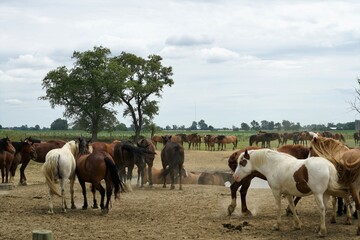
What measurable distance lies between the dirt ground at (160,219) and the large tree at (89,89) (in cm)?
3123

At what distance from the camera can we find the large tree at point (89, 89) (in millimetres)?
45750

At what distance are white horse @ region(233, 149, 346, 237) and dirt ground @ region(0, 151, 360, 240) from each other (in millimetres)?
666

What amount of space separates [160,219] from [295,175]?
3.22m

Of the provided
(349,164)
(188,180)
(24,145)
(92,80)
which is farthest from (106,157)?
(92,80)

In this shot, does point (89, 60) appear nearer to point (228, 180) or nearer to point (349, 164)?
point (228, 180)

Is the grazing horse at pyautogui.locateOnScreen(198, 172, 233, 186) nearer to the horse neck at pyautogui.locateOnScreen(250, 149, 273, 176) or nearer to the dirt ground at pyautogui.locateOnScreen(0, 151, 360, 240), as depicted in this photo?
the dirt ground at pyautogui.locateOnScreen(0, 151, 360, 240)

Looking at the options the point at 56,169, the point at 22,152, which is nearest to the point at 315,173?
the point at 56,169

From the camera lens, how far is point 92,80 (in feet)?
152

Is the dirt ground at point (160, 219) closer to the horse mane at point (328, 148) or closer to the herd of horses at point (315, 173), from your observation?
the herd of horses at point (315, 173)

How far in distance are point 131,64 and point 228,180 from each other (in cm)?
3294

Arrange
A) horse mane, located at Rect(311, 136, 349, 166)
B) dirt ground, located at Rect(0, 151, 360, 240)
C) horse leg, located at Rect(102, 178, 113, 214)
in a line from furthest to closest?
horse leg, located at Rect(102, 178, 113, 214)
horse mane, located at Rect(311, 136, 349, 166)
dirt ground, located at Rect(0, 151, 360, 240)

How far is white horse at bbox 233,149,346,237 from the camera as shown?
330 inches

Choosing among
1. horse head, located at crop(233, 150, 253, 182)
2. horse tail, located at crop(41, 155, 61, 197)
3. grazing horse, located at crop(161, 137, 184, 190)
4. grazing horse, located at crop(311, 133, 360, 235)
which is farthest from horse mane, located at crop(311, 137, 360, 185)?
grazing horse, located at crop(161, 137, 184, 190)

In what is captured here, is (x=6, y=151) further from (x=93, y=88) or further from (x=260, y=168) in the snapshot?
(x=93, y=88)
